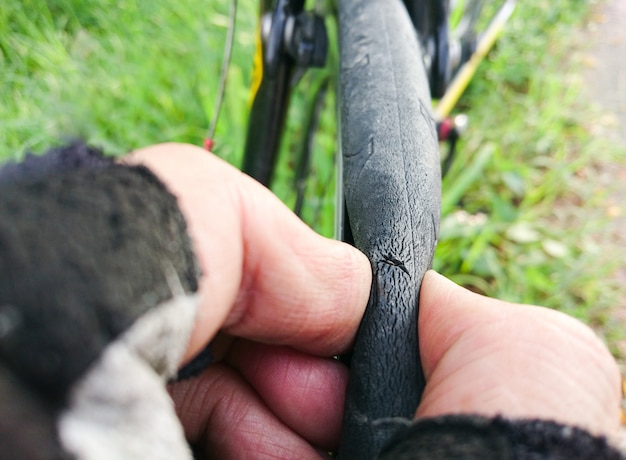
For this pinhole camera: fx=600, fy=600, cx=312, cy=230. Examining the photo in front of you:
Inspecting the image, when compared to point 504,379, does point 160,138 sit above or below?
below

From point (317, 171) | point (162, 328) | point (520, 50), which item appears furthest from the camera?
point (520, 50)

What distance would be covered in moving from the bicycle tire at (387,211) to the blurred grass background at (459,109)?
26.1 inches

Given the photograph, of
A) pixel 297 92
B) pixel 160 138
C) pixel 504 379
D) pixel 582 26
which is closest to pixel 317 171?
pixel 297 92

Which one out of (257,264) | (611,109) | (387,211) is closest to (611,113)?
(611,109)

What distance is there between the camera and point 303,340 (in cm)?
50

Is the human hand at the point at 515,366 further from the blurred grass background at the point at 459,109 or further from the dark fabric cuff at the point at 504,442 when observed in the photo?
the blurred grass background at the point at 459,109

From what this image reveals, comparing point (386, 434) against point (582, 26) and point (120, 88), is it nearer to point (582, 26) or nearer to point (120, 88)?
point (120, 88)

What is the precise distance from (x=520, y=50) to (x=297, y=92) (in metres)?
0.81

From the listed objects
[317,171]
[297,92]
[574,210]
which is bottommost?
[574,210]

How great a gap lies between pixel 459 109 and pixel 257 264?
1449 mm

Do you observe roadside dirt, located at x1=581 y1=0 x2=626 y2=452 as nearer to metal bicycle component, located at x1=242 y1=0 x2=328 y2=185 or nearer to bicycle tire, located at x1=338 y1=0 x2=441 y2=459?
metal bicycle component, located at x1=242 y1=0 x2=328 y2=185

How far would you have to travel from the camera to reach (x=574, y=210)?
1504 mm

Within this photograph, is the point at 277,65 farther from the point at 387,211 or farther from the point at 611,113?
the point at 611,113

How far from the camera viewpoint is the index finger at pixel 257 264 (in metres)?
0.39
